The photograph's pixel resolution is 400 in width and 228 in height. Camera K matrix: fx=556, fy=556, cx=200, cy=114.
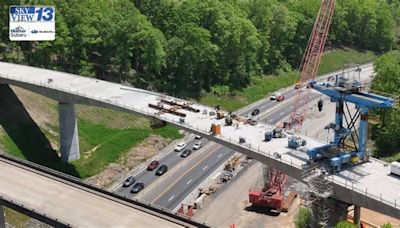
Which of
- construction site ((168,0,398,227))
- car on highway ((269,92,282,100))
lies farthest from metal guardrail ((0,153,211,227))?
car on highway ((269,92,282,100))

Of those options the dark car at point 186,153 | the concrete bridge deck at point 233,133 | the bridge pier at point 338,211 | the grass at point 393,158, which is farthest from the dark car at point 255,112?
the bridge pier at point 338,211

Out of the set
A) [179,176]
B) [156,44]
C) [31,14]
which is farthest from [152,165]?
[31,14]

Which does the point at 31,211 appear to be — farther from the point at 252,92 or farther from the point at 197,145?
the point at 252,92

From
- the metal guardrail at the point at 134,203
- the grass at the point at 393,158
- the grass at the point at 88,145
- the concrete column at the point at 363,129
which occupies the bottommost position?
the grass at the point at 88,145

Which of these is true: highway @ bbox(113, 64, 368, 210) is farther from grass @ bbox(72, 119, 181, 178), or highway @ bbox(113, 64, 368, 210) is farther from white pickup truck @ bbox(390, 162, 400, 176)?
white pickup truck @ bbox(390, 162, 400, 176)

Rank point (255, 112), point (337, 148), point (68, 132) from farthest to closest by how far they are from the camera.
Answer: point (255, 112)
point (68, 132)
point (337, 148)

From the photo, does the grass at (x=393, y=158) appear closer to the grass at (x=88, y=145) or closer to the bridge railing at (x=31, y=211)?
the grass at (x=88, y=145)

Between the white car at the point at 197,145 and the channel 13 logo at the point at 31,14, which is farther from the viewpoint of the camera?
the channel 13 logo at the point at 31,14
